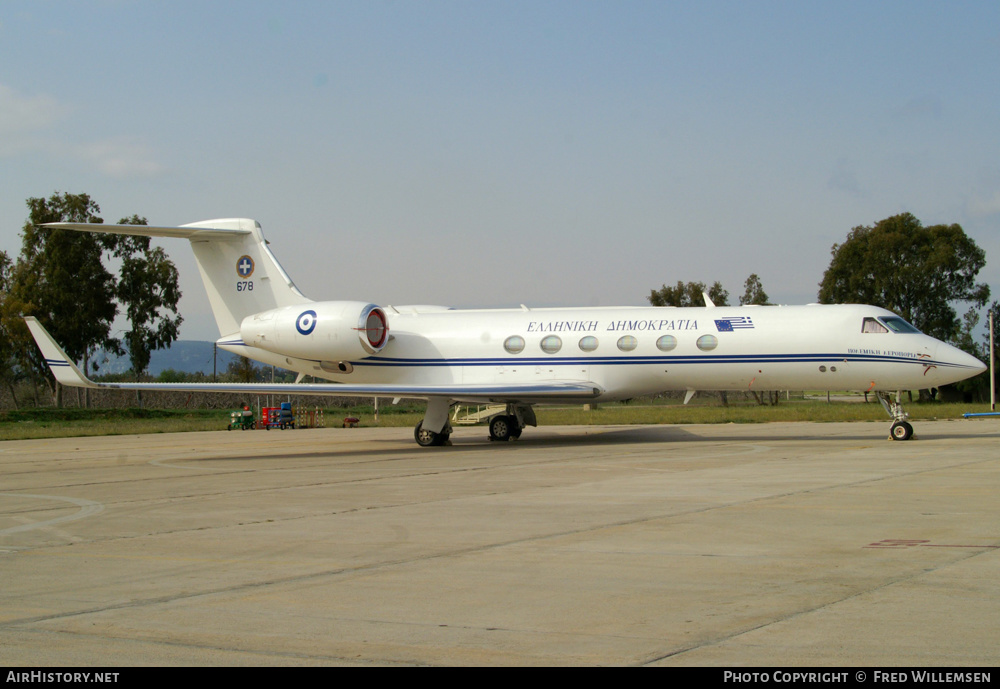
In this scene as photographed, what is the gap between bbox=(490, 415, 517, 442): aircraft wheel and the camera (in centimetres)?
2321

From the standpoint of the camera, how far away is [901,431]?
1894 cm

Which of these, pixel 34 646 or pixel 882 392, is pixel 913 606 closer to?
pixel 34 646

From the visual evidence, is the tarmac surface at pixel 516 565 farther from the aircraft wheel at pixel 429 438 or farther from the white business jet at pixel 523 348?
the aircraft wheel at pixel 429 438

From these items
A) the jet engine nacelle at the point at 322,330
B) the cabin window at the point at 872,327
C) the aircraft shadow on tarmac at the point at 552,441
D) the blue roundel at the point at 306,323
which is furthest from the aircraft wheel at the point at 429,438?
the cabin window at the point at 872,327

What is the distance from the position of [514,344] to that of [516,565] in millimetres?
15167

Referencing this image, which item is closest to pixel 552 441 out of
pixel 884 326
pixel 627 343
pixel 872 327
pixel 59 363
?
pixel 627 343

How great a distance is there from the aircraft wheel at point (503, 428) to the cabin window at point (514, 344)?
213cm

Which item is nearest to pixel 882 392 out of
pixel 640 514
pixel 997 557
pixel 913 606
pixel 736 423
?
pixel 736 423

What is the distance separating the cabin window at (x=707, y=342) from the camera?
20.4m

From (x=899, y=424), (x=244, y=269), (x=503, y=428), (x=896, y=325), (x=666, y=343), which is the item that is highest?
(x=244, y=269)

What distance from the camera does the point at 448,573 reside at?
6.86 meters

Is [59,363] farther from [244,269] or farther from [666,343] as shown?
[666,343]

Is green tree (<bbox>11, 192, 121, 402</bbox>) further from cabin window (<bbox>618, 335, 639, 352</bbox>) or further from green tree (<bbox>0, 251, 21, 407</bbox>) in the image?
cabin window (<bbox>618, 335, 639, 352</bbox>)

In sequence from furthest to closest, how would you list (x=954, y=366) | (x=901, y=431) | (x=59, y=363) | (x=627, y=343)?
1. (x=627, y=343)
2. (x=901, y=431)
3. (x=954, y=366)
4. (x=59, y=363)
